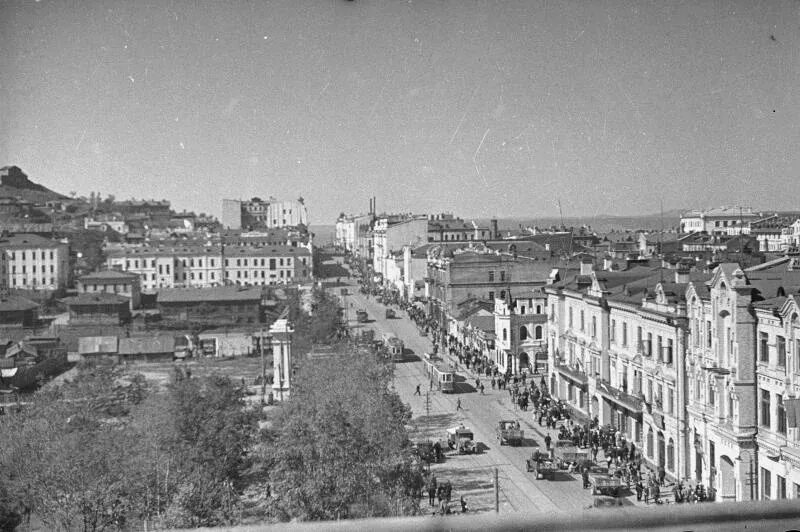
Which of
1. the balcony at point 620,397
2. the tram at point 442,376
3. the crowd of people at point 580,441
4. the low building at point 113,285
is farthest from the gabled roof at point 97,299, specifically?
the balcony at point 620,397

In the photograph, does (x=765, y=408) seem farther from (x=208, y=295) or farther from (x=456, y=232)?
(x=456, y=232)

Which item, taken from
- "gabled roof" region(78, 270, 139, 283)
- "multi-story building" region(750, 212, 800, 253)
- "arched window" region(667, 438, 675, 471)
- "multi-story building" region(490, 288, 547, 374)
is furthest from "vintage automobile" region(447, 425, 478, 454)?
"gabled roof" region(78, 270, 139, 283)

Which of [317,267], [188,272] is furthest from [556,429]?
[317,267]

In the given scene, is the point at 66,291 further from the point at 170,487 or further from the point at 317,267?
the point at 170,487

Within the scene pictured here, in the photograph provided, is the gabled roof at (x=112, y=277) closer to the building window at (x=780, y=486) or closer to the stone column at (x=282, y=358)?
the stone column at (x=282, y=358)

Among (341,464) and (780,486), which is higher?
(341,464)

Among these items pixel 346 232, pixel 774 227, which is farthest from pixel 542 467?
pixel 346 232
